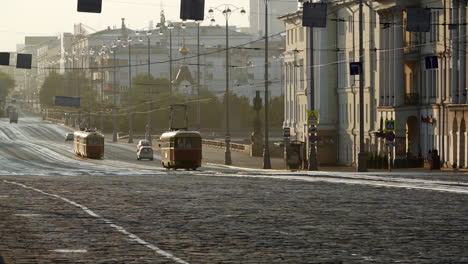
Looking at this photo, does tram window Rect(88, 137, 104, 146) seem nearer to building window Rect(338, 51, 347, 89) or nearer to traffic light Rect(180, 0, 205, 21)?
building window Rect(338, 51, 347, 89)

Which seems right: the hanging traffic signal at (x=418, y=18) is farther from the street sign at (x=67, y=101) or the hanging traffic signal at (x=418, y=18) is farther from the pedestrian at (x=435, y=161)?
the street sign at (x=67, y=101)

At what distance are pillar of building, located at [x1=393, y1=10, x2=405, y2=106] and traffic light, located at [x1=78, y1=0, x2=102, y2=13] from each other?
5201cm

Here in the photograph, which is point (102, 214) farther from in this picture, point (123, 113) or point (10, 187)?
point (123, 113)

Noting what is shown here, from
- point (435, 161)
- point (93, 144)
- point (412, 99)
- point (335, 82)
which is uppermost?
point (335, 82)

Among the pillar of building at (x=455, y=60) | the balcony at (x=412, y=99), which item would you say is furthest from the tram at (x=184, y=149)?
the balcony at (x=412, y=99)

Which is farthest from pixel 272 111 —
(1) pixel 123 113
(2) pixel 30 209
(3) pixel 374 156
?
(2) pixel 30 209

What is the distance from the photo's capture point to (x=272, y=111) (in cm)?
17850

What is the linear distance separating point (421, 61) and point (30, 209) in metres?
61.9

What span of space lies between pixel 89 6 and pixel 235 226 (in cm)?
1883

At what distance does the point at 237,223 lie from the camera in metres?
22.9

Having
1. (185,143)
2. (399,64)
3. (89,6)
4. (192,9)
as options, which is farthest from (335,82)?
(89,6)

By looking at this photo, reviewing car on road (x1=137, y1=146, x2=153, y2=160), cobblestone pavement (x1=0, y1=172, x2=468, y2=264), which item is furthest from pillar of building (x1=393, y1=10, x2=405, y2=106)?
cobblestone pavement (x1=0, y1=172, x2=468, y2=264)

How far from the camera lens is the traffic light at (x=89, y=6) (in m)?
39.1

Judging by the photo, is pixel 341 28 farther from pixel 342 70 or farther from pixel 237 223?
pixel 237 223
